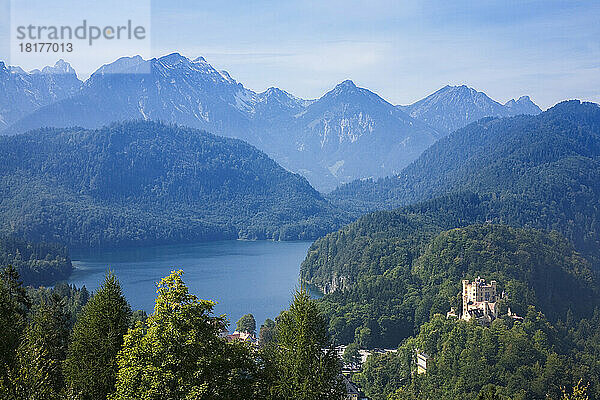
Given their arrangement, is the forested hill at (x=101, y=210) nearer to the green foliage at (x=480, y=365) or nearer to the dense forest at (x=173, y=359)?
the green foliage at (x=480, y=365)

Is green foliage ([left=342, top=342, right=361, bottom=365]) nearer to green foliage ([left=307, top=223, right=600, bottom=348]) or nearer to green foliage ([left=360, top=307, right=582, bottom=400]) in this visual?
green foliage ([left=360, top=307, right=582, bottom=400])

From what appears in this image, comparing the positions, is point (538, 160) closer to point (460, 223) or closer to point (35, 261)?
point (460, 223)

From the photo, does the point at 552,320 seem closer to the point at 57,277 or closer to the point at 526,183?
the point at 57,277

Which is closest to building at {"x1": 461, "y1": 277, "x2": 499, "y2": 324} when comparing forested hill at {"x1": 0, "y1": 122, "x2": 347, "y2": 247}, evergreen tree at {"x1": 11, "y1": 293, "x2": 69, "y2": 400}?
evergreen tree at {"x1": 11, "y1": 293, "x2": 69, "y2": 400}

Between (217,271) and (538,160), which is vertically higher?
(538,160)

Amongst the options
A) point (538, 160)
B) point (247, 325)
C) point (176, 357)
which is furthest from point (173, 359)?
point (538, 160)

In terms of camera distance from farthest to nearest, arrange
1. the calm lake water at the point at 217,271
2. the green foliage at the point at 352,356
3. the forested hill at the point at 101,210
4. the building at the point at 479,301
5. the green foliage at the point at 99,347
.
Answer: the forested hill at the point at 101,210 → the calm lake water at the point at 217,271 → the green foliage at the point at 352,356 → the building at the point at 479,301 → the green foliage at the point at 99,347

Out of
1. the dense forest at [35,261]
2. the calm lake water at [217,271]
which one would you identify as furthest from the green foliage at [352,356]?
the dense forest at [35,261]
